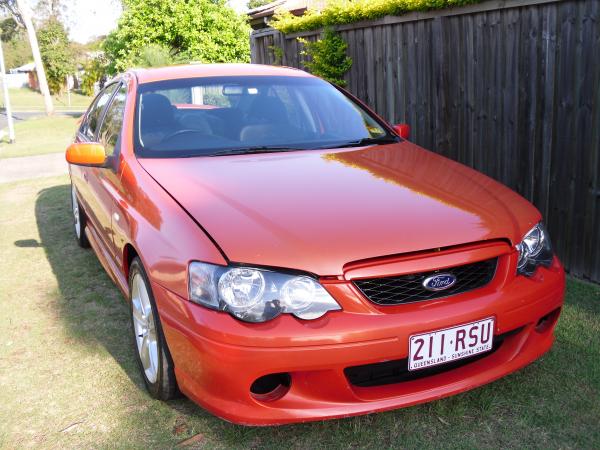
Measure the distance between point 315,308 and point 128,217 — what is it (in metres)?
1.27

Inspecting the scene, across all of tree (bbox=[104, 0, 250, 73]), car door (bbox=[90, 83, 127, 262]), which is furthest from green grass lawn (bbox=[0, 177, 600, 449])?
tree (bbox=[104, 0, 250, 73])

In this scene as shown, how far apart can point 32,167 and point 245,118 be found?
29.5ft

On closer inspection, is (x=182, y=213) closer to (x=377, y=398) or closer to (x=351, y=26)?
(x=377, y=398)

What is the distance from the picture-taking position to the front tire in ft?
8.86

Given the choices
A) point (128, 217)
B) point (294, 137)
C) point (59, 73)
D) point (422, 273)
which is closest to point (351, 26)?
point (294, 137)

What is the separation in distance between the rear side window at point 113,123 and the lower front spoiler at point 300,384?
66.5 inches

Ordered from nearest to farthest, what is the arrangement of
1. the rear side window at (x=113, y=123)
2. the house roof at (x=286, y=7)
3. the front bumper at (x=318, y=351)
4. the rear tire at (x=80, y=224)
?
the front bumper at (x=318, y=351), the rear side window at (x=113, y=123), the rear tire at (x=80, y=224), the house roof at (x=286, y=7)

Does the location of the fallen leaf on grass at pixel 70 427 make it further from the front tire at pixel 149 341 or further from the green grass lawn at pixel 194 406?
the front tire at pixel 149 341

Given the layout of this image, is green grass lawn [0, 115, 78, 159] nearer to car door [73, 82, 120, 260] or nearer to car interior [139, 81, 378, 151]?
car door [73, 82, 120, 260]

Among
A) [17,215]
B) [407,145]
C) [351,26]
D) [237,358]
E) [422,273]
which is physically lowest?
[17,215]

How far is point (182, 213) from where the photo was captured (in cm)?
261

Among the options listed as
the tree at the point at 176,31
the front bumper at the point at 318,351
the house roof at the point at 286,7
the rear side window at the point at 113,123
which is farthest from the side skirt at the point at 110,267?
the tree at the point at 176,31

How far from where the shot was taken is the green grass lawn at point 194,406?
2621 mm

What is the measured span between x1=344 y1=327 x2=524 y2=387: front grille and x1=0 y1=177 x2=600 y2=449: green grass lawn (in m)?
0.30
